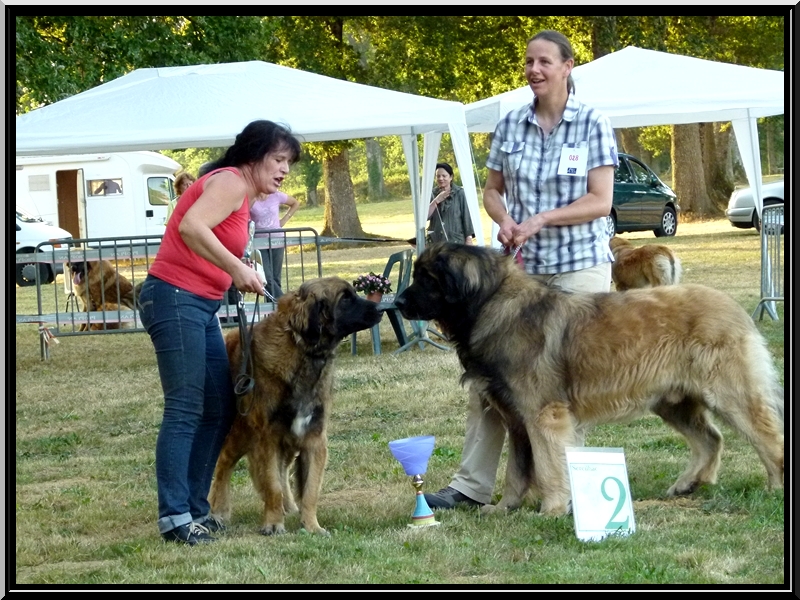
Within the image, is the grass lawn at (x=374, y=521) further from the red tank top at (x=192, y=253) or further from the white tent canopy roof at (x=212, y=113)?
the white tent canopy roof at (x=212, y=113)

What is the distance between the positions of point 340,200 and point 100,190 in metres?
6.62

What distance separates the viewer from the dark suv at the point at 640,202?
22359 millimetres

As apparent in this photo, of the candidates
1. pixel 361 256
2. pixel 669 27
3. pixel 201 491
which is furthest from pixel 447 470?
pixel 669 27

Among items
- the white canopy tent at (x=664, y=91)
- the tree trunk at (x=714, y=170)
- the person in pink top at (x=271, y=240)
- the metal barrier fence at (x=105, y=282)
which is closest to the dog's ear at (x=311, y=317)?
the metal barrier fence at (x=105, y=282)

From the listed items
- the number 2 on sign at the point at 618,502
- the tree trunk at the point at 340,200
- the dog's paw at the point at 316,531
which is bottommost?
the dog's paw at the point at 316,531

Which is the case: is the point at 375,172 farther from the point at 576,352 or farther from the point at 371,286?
the point at 576,352

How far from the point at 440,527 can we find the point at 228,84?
798 centimetres

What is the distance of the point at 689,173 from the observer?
2691 centimetres

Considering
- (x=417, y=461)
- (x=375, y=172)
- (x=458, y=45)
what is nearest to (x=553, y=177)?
(x=417, y=461)

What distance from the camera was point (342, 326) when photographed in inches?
191

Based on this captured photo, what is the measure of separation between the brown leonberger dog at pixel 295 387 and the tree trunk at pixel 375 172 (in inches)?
1559

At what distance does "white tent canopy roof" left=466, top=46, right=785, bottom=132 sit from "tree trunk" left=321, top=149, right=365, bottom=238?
14.3 m

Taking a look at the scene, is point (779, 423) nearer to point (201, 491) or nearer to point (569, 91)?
point (569, 91)

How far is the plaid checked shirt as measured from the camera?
4844 mm
